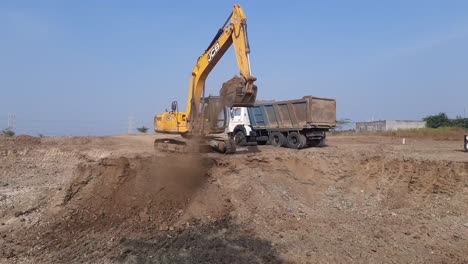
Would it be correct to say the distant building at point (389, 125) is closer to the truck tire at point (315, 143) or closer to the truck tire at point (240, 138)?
the truck tire at point (315, 143)

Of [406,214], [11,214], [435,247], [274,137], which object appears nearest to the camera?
[435,247]

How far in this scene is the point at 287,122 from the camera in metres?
20.2

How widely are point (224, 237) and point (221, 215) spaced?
1.23m

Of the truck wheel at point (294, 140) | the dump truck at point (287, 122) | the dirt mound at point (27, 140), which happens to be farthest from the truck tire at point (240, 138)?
the dirt mound at point (27, 140)

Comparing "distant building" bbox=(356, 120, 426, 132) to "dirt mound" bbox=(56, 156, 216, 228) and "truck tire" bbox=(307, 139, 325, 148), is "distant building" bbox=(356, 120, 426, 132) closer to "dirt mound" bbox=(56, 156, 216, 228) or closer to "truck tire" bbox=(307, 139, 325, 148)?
"truck tire" bbox=(307, 139, 325, 148)

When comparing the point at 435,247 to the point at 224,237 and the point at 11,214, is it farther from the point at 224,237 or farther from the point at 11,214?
the point at 11,214

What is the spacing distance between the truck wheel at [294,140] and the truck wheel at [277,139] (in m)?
0.34

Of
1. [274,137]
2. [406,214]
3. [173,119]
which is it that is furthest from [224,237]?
[274,137]

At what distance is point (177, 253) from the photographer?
6.46 metres

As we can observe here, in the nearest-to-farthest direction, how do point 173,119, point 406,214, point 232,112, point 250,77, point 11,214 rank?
1. point 11,214
2. point 406,214
3. point 250,77
4. point 173,119
5. point 232,112

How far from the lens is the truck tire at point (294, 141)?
64.6 feet

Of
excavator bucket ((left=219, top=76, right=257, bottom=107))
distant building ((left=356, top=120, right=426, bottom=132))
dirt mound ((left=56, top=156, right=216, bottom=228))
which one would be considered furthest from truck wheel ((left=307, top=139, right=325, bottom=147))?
distant building ((left=356, top=120, right=426, bottom=132))

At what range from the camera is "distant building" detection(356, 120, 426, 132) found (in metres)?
50.1

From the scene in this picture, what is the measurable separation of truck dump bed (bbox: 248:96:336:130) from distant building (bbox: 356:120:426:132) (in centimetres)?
3200
